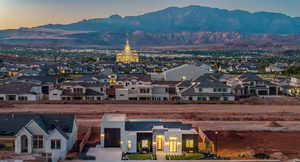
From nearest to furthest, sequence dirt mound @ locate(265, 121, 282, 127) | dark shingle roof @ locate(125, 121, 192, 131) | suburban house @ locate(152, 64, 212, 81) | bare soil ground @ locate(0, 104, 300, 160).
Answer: dark shingle roof @ locate(125, 121, 192, 131)
bare soil ground @ locate(0, 104, 300, 160)
dirt mound @ locate(265, 121, 282, 127)
suburban house @ locate(152, 64, 212, 81)

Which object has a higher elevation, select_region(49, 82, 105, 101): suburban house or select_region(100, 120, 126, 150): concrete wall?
select_region(100, 120, 126, 150): concrete wall

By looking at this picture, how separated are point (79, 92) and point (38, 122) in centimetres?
2797

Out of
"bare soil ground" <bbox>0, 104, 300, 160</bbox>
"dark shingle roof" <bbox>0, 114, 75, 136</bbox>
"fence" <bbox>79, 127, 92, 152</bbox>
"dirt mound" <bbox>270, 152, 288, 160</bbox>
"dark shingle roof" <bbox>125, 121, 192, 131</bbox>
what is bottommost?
"bare soil ground" <bbox>0, 104, 300, 160</bbox>

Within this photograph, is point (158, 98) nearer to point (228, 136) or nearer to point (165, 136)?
point (228, 136)

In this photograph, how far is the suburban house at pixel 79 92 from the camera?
174ft

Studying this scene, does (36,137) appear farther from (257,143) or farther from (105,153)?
(257,143)

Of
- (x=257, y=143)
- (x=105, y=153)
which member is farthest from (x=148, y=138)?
(x=257, y=143)

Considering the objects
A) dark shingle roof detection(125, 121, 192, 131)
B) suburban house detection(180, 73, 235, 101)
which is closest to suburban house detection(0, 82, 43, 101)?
suburban house detection(180, 73, 235, 101)

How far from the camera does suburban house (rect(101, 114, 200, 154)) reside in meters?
26.4

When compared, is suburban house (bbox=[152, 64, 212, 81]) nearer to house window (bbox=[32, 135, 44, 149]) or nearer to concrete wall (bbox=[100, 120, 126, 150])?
concrete wall (bbox=[100, 120, 126, 150])

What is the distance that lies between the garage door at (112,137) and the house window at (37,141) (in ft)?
13.7

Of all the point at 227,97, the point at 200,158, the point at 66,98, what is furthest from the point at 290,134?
the point at 66,98

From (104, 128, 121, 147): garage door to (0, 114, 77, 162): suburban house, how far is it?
2220 mm

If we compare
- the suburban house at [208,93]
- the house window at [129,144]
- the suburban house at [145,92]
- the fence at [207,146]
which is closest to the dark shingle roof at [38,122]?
the house window at [129,144]
